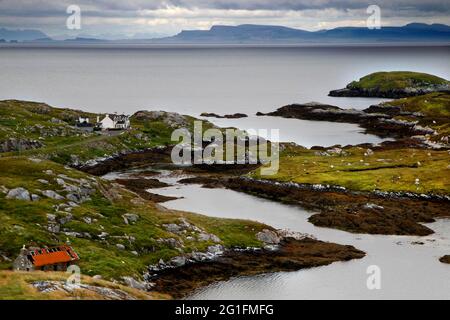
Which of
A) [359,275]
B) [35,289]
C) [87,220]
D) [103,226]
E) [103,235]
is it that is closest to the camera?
[35,289]

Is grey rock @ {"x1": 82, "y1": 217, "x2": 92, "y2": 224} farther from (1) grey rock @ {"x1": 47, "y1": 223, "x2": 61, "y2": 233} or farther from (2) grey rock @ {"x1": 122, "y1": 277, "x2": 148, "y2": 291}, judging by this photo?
(2) grey rock @ {"x1": 122, "y1": 277, "x2": 148, "y2": 291}

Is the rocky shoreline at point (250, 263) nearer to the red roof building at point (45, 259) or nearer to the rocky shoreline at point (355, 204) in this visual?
the red roof building at point (45, 259)

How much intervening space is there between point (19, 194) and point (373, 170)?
3304 inches

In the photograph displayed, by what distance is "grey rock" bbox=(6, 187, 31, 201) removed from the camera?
295 feet

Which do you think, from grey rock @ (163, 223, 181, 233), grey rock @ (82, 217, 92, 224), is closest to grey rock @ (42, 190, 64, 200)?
grey rock @ (82, 217, 92, 224)

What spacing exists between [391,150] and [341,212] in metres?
60.3

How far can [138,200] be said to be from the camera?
10494cm

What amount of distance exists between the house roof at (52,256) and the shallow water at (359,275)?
1579 centimetres

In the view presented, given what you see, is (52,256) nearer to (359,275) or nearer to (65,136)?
(359,275)

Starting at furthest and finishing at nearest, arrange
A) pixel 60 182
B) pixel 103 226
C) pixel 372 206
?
pixel 372 206 < pixel 60 182 < pixel 103 226

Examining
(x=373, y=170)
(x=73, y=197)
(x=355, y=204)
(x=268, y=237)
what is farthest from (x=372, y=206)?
(x=73, y=197)

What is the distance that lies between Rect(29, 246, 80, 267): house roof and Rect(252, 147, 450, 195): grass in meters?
71.2

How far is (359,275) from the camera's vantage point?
8369 centimetres
